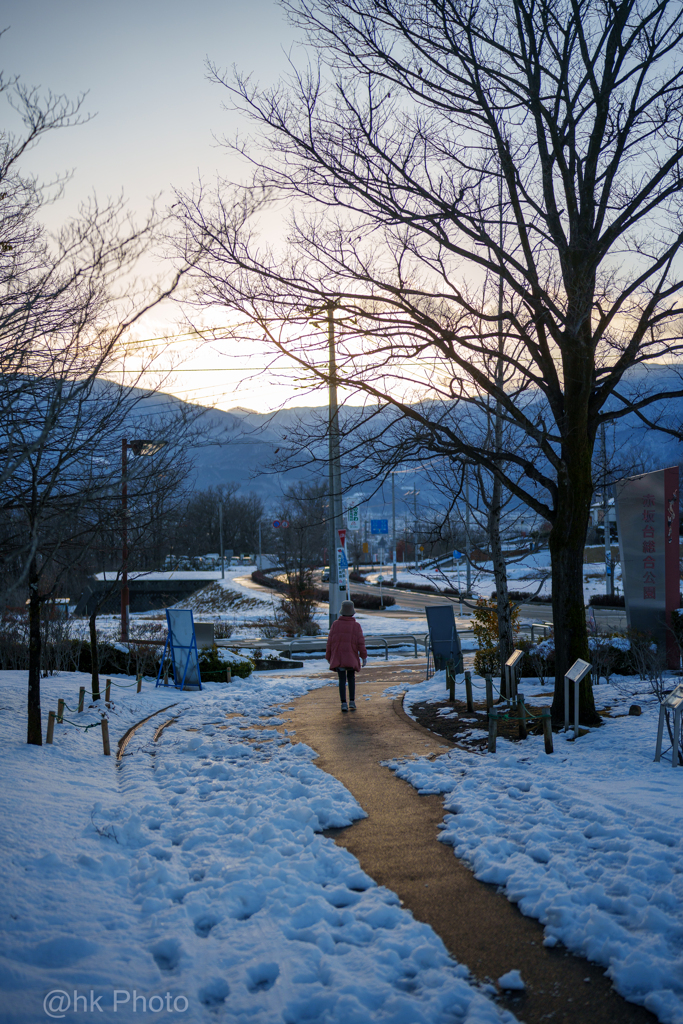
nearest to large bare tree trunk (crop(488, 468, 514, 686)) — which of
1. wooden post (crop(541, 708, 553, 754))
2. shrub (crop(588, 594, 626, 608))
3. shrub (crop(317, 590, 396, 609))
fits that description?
wooden post (crop(541, 708, 553, 754))

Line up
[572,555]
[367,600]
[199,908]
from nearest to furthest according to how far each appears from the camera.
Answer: [199,908]
[572,555]
[367,600]

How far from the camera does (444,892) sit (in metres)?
4.61

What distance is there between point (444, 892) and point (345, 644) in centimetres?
671

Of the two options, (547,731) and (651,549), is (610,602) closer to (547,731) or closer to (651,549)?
(651,549)

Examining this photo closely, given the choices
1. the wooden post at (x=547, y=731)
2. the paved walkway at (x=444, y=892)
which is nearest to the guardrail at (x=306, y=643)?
the paved walkway at (x=444, y=892)

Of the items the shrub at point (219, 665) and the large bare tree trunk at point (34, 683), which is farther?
the shrub at point (219, 665)

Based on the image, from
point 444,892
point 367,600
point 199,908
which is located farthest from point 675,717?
point 367,600

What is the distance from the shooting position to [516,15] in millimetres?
8672

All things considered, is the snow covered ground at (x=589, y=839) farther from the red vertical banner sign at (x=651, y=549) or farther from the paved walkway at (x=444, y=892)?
the red vertical banner sign at (x=651, y=549)

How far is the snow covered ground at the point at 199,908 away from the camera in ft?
11.0

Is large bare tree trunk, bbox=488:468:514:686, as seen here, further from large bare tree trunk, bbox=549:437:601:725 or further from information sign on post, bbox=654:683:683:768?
information sign on post, bbox=654:683:683:768

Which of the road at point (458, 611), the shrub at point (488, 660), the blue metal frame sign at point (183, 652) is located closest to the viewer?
the shrub at point (488, 660)

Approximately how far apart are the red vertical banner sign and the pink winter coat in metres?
5.98

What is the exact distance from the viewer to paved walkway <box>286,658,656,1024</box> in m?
3.39
